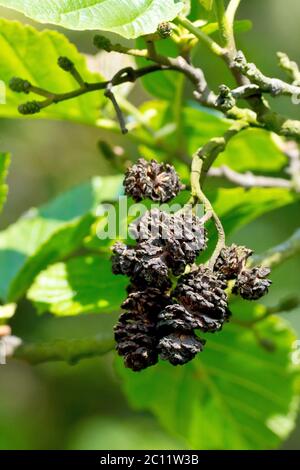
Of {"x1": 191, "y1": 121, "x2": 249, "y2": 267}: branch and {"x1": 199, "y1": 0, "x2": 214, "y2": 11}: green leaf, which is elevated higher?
{"x1": 199, "y1": 0, "x2": 214, "y2": 11}: green leaf

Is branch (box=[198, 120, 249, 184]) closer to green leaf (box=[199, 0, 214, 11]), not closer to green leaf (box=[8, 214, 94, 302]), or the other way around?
green leaf (box=[199, 0, 214, 11])

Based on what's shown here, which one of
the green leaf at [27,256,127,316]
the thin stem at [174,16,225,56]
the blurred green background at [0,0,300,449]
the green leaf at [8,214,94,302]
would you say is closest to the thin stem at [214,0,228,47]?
the thin stem at [174,16,225,56]

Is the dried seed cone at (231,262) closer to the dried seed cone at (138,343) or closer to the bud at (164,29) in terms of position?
the dried seed cone at (138,343)

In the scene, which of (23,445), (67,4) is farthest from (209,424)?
(23,445)

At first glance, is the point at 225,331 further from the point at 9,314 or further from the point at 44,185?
the point at 44,185

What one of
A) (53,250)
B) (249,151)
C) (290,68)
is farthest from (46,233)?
(290,68)

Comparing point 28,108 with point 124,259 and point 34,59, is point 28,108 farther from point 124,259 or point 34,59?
point 34,59
